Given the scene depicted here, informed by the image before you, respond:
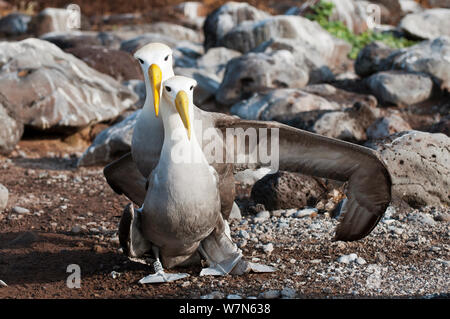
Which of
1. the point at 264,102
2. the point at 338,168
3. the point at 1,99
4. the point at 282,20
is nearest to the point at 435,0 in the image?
the point at 282,20

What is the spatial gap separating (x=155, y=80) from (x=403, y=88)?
6.71 m

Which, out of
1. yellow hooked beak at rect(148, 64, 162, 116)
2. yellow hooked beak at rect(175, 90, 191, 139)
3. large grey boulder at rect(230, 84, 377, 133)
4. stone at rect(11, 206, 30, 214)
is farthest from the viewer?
large grey boulder at rect(230, 84, 377, 133)

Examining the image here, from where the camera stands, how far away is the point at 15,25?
19984 mm

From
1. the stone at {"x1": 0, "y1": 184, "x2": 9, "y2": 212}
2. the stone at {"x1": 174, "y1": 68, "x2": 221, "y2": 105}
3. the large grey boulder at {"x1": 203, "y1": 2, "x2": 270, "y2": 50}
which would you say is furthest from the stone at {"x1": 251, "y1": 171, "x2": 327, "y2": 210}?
the large grey boulder at {"x1": 203, "y1": 2, "x2": 270, "y2": 50}

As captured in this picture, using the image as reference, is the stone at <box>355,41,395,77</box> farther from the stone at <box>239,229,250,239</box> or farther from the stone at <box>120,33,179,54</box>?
the stone at <box>239,229,250,239</box>

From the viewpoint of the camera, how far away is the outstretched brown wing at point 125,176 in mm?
5621

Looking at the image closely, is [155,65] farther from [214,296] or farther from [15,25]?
[15,25]

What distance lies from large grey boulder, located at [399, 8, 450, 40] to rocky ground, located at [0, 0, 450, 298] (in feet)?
0.10

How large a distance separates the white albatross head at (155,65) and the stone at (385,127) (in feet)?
12.7

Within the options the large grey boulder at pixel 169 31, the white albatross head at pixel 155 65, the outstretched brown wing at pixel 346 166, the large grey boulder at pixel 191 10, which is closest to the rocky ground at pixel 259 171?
the outstretched brown wing at pixel 346 166

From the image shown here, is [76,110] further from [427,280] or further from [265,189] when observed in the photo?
[427,280]

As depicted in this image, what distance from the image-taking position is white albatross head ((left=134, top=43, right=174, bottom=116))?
453 centimetres

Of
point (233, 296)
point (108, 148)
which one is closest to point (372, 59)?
point (108, 148)

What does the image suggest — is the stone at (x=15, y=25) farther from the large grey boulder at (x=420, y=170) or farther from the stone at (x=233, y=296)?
the stone at (x=233, y=296)
